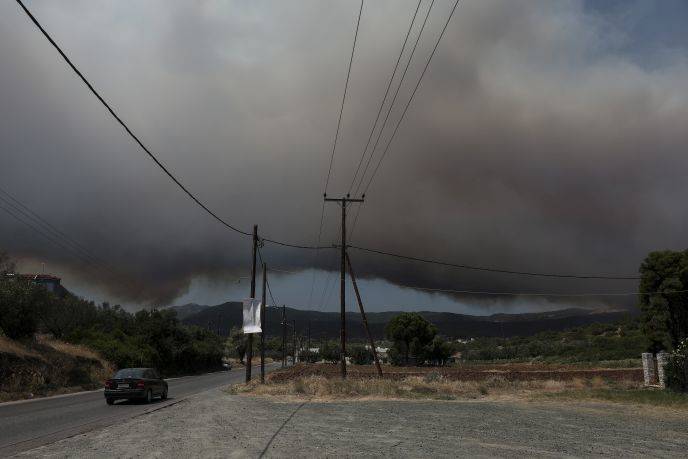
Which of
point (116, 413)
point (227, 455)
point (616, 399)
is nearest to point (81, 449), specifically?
point (227, 455)

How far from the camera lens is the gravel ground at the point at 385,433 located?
12.3 metres

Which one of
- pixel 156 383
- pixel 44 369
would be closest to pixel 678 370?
pixel 156 383

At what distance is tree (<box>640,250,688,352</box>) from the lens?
151ft

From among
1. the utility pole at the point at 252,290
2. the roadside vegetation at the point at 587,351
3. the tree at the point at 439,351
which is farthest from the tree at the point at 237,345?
the utility pole at the point at 252,290

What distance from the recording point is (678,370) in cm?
2889

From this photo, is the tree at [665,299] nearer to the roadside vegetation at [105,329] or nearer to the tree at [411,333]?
the roadside vegetation at [105,329]

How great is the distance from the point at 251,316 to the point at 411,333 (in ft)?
228

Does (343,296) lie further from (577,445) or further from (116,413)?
(577,445)

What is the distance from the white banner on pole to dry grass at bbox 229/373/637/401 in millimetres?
3604

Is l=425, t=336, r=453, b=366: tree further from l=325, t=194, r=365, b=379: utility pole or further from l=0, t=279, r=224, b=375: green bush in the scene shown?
l=325, t=194, r=365, b=379: utility pole

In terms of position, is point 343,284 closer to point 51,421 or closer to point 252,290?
point 252,290

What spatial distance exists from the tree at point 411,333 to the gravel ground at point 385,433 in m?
77.5

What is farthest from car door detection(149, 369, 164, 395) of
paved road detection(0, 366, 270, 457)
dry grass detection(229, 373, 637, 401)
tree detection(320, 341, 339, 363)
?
tree detection(320, 341, 339, 363)

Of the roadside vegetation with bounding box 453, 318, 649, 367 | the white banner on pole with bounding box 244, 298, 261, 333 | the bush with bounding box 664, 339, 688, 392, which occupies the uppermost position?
the white banner on pole with bounding box 244, 298, 261, 333
